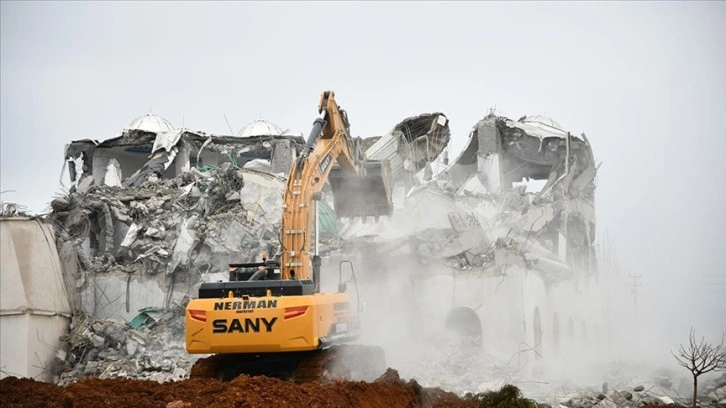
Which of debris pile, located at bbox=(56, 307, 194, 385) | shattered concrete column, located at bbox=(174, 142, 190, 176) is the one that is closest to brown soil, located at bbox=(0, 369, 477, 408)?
debris pile, located at bbox=(56, 307, 194, 385)

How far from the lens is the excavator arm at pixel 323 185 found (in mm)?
10734

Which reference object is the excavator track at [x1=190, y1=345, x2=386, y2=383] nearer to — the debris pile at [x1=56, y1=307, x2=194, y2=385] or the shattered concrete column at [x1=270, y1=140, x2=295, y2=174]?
the debris pile at [x1=56, y1=307, x2=194, y2=385]

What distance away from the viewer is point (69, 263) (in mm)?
19609

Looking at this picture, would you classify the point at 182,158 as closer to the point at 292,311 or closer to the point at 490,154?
the point at 490,154

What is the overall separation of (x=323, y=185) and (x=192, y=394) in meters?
5.13

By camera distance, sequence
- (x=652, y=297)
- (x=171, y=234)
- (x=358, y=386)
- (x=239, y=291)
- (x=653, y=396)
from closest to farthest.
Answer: (x=358, y=386)
(x=239, y=291)
(x=653, y=396)
(x=171, y=234)
(x=652, y=297)

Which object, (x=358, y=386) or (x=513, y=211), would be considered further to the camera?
(x=513, y=211)

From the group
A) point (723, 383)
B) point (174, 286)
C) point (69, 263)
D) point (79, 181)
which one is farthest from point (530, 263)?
point (79, 181)

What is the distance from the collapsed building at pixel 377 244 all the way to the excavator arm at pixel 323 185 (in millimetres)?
5108

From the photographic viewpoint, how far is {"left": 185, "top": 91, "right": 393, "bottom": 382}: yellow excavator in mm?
9719

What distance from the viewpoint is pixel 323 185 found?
12.7 metres

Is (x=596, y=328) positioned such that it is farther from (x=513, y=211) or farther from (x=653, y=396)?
(x=653, y=396)

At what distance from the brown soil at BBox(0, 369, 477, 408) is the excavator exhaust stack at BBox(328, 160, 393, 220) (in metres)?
5.38

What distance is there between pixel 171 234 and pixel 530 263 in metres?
9.94
